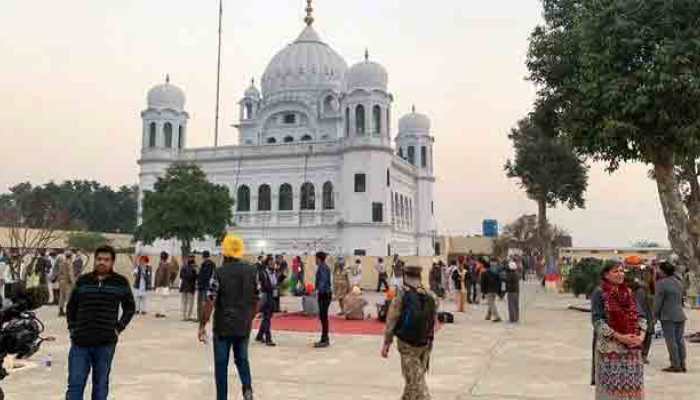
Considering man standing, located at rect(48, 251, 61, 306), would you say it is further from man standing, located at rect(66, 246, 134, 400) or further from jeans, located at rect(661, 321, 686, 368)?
jeans, located at rect(661, 321, 686, 368)

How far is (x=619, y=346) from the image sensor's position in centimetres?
564

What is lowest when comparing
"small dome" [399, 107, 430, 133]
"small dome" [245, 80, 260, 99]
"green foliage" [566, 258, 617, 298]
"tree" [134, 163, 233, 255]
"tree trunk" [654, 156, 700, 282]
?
"green foliage" [566, 258, 617, 298]

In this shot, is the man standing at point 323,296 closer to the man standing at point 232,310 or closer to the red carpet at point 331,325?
the red carpet at point 331,325

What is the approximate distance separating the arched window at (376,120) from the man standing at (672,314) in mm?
36828

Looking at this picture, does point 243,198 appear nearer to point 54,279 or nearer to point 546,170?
point 546,170

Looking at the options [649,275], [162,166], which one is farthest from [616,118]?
[162,166]

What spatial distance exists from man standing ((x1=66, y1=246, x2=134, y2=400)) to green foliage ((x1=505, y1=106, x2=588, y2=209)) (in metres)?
33.9

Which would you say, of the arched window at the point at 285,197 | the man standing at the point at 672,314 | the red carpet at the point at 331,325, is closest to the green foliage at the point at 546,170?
the arched window at the point at 285,197

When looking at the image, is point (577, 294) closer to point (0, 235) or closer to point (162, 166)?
point (162, 166)

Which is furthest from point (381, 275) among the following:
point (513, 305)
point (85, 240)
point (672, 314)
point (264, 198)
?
point (85, 240)

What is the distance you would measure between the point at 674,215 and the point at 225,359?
14.1 meters

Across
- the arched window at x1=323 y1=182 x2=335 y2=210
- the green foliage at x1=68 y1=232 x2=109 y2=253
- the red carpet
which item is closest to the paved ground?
the red carpet

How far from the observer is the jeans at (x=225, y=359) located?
630 centimetres

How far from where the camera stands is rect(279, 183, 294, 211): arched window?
4841cm
